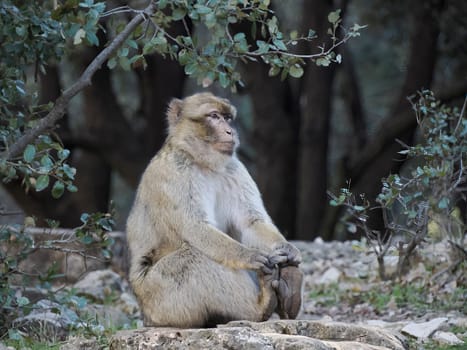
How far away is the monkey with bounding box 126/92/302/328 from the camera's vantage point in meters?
5.04

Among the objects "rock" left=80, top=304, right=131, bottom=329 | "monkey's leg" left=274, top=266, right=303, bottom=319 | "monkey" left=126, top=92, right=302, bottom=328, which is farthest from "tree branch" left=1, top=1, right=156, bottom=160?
"monkey's leg" left=274, top=266, right=303, bottom=319

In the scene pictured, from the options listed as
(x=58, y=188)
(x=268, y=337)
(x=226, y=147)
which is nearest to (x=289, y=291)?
(x=268, y=337)

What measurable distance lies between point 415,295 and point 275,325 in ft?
7.77

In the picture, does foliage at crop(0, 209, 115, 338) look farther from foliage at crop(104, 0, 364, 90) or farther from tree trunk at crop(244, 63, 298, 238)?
tree trunk at crop(244, 63, 298, 238)

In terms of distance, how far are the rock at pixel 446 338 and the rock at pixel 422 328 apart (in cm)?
5

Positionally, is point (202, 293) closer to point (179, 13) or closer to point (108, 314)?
point (179, 13)

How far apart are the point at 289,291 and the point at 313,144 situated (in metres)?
7.43

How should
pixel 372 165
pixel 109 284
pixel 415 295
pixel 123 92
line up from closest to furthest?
pixel 415 295 < pixel 109 284 < pixel 372 165 < pixel 123 92

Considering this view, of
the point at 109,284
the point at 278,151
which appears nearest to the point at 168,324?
the point at 109,284

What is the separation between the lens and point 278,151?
1244 centimetres

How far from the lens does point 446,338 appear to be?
533 centimetres

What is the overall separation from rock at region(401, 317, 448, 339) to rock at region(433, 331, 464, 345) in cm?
5

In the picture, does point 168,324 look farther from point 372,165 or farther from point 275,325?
point 372,165

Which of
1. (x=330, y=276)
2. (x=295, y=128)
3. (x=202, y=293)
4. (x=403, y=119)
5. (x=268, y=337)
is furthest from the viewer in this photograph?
(x=295, y=128)
